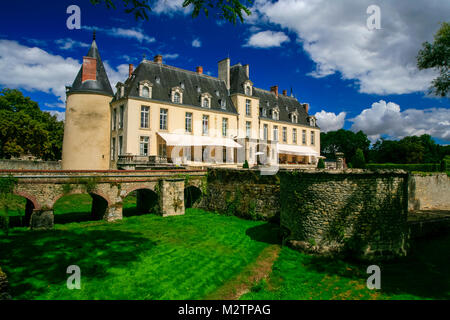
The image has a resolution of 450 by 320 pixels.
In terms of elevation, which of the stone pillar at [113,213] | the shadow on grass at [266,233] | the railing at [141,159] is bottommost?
the shadow on grass at [266,233]

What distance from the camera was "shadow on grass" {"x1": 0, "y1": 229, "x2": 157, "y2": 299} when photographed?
745 centimetres

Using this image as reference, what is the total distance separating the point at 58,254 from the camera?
9.31 metres

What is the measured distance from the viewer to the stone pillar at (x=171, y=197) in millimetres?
16875

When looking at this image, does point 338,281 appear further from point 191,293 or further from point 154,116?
point 154,116

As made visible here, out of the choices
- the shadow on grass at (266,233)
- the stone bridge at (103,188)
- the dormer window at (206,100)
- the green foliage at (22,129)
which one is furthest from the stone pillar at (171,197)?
the green foliage at (22,129)

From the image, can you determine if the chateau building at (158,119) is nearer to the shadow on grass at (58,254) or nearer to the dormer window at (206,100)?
the dormer window at (206,100)

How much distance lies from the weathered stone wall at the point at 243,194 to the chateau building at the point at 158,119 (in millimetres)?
4140

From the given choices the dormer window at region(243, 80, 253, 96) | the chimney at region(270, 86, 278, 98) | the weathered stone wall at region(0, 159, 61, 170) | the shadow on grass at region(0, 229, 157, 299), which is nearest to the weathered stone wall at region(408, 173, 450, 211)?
the shadow on grass at region(0, 229, 157, 299)

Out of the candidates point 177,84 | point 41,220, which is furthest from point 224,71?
point 41,220

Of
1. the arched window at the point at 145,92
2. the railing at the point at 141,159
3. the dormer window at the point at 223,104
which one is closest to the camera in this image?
the railing at the point at 141,159

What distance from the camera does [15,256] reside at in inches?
355

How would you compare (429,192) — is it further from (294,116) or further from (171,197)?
(294,116)
